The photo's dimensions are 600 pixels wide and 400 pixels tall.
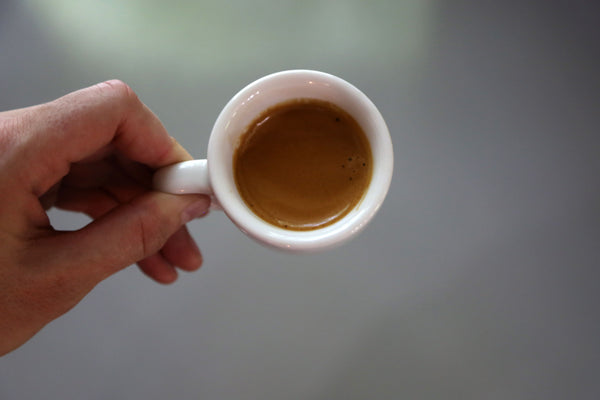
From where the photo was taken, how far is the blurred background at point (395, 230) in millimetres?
1072

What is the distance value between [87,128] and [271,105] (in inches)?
11.7

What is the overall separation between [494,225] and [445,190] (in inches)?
5.4

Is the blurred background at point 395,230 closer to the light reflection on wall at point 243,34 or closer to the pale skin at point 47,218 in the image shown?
the light reflection on wall at point 243,34

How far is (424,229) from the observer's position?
113 cm

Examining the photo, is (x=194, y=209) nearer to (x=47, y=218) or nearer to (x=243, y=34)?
(x=47, y=218)

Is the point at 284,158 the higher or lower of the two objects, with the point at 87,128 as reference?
higher

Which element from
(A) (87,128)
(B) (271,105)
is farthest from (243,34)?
(A) (87,128)

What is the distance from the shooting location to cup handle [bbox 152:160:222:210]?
2.52 ft

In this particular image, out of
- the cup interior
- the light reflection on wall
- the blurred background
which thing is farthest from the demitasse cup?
the light reflection on wall

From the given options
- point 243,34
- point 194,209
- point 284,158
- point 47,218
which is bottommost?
point 47,218

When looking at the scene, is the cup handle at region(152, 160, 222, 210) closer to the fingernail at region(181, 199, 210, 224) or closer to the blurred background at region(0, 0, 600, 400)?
the fingernail at region(181, 199, 210, 224)

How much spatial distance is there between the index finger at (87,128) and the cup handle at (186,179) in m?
0.08

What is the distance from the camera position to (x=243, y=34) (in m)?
1.27

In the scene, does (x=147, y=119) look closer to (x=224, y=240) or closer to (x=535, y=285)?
(x=224, y=240)
